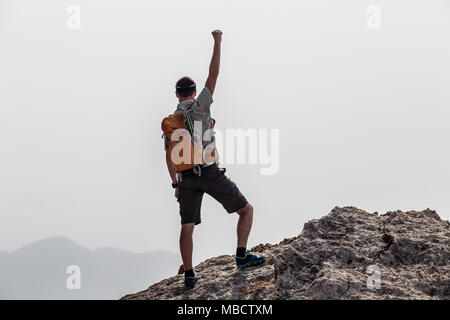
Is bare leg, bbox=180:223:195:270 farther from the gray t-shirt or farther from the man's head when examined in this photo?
the man's head

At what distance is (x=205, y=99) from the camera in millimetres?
8188

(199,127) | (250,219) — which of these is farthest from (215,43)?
(250,219)

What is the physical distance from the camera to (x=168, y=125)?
27.1 ft

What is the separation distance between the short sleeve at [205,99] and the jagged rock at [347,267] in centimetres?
271

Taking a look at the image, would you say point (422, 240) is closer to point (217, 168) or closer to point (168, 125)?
point (217, 168)

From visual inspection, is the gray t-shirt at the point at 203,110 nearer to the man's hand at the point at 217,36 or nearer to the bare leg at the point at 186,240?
the man's hand at the point at 217,36

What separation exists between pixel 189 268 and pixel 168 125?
8.03 feet

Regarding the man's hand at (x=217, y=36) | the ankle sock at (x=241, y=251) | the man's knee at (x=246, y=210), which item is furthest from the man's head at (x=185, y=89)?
the ankle sock at (x=241, y=251)

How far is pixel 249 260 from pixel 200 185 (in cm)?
166

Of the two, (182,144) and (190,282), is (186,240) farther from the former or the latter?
(182,144)

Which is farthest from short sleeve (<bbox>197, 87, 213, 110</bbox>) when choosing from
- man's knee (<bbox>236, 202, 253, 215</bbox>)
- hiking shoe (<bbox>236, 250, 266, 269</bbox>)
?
hiking shoe (<bbox>236, 250, 266, 269</bbox>)

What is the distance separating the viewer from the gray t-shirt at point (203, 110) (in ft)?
26.7

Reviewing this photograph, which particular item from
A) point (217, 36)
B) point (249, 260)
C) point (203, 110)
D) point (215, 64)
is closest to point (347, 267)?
point (249, 260)
